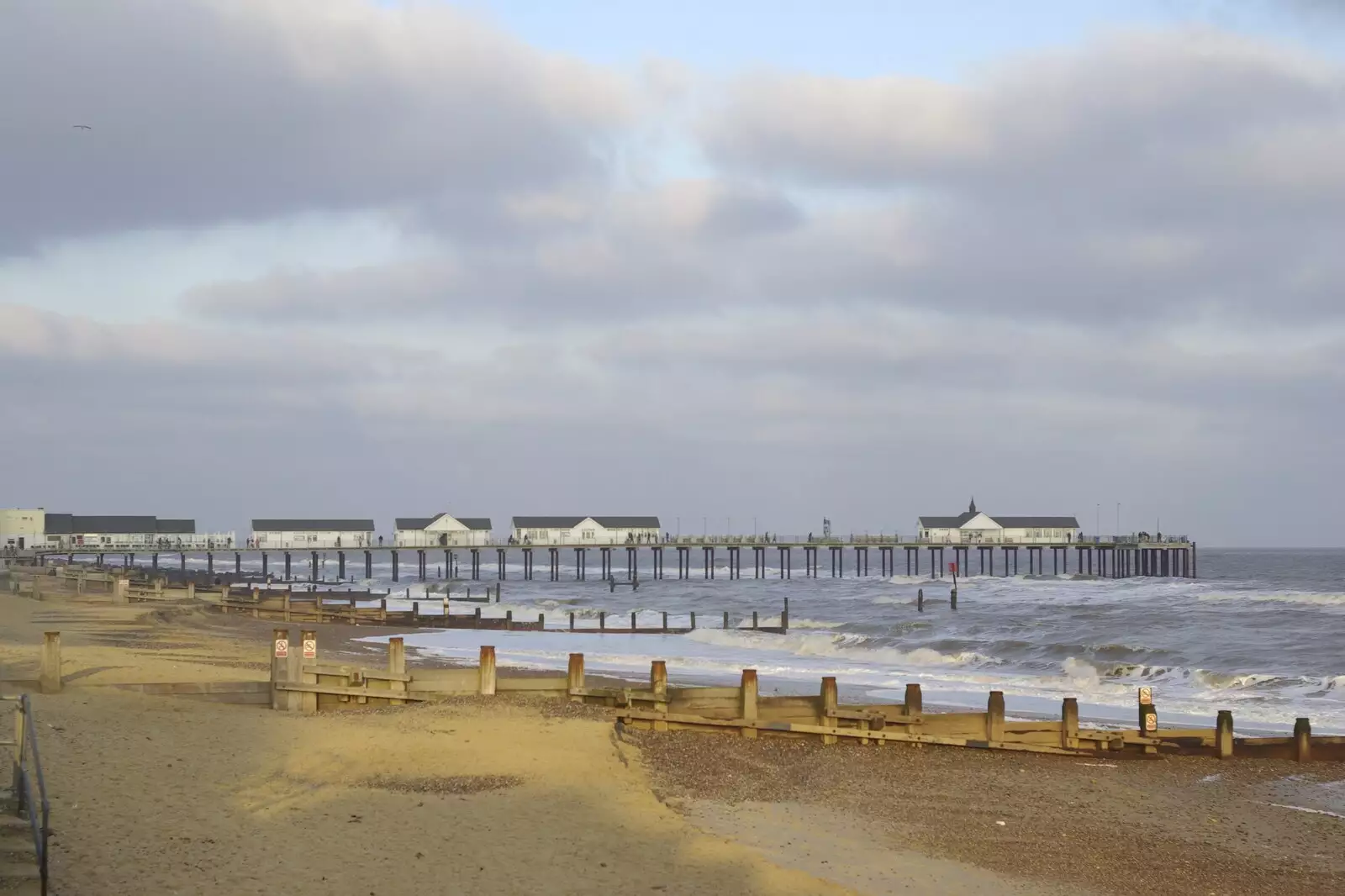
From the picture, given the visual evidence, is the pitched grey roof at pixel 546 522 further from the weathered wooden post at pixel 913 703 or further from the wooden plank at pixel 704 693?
the weathered wooden post at pixel 913 703

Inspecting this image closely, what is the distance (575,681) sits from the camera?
18.9m

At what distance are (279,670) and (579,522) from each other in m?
104

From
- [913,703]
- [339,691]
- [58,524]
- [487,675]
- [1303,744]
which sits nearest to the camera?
[339,691]

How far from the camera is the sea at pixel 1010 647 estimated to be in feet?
93.7

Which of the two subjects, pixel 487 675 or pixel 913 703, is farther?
pixel 913 703

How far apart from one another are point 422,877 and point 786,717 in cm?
980

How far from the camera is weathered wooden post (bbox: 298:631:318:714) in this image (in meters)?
17.4

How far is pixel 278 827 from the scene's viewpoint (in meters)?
11.0

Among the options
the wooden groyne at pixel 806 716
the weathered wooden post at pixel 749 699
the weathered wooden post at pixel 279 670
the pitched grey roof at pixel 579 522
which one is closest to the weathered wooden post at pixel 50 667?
the weathered wooden post at pixel 279 670

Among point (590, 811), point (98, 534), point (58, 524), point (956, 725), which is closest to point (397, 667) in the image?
point (590, 811)

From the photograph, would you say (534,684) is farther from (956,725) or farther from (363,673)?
(956,725)

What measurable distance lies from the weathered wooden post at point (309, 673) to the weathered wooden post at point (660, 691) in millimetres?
4997

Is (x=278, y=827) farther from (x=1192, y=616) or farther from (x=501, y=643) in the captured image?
(x=1192, y=616)

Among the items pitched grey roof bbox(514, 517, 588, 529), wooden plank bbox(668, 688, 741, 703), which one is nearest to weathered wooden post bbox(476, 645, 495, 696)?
wooden plank bbox(668, 688, 741, 703)
